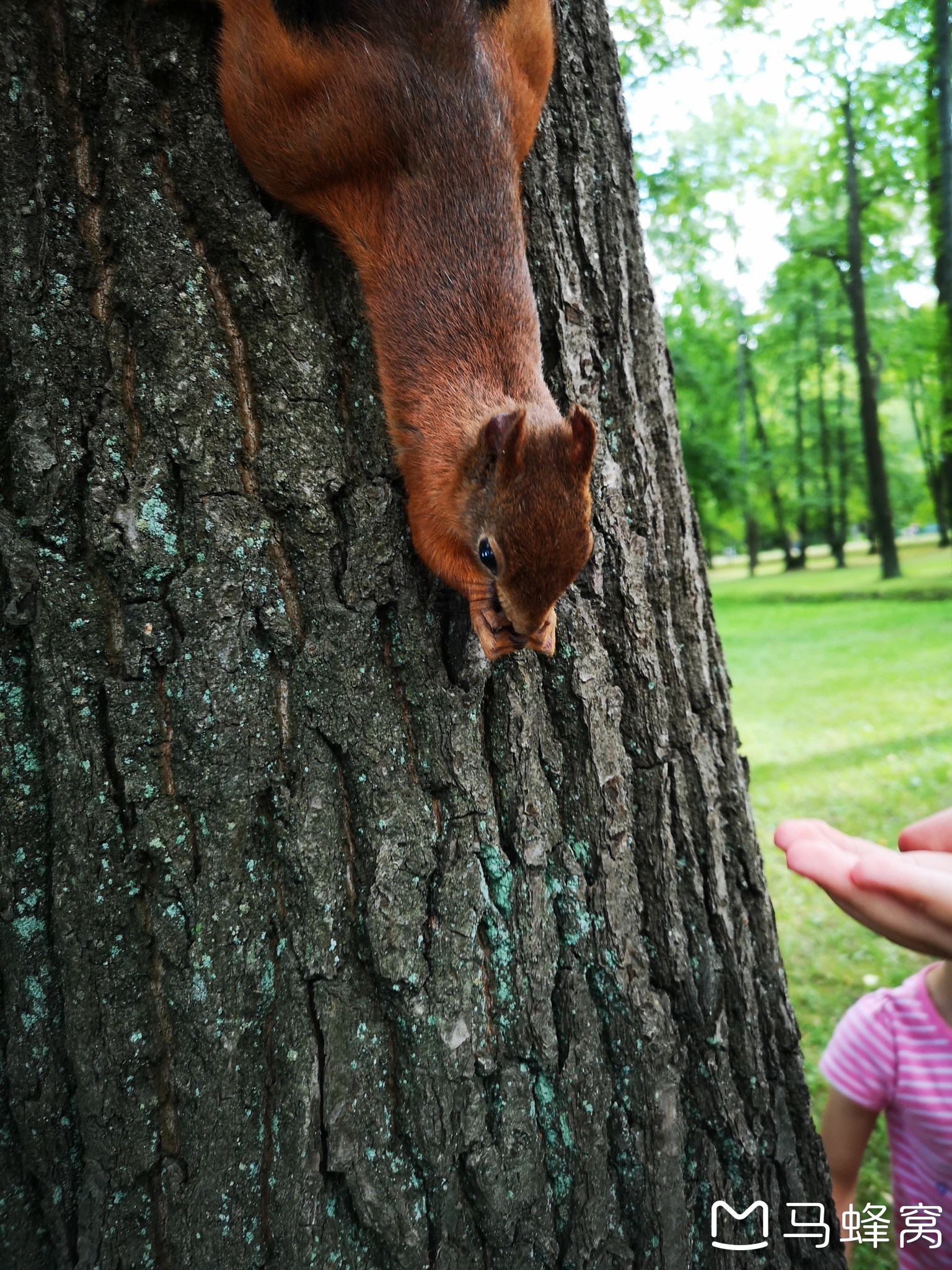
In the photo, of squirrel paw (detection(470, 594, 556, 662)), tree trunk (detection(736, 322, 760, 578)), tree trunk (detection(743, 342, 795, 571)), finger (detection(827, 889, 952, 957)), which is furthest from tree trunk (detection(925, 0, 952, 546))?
squirrel paw (detection(470, 594, 556, 662))

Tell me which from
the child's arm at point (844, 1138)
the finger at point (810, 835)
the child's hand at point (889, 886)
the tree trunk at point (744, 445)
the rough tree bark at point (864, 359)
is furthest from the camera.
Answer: the tree trunk at point (744, 445)

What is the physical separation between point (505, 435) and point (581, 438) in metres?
0.13

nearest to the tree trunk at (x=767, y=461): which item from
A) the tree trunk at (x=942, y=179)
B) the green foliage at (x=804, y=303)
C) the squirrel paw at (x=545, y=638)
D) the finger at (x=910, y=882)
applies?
the green foliage at (x=804, y=303)

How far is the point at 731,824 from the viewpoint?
174 centimetres

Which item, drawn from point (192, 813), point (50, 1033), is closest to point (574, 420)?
point (192, 813)

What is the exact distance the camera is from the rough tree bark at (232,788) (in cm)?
125

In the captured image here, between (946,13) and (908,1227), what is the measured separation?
1147cm

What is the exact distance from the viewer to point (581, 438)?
1.28 meters

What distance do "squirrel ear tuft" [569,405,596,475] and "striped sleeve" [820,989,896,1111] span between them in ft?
6.26

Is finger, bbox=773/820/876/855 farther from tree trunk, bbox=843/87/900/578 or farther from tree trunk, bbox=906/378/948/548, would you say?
tree trunk, bbox=906/378/948/548

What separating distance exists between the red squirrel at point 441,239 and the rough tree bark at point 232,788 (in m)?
0.06

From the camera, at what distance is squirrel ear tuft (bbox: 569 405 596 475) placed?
4.17 ft

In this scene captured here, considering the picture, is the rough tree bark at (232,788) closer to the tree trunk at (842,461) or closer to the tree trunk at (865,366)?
the tree trunk at (865,366)

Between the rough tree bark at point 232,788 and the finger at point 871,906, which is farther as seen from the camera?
the finger at point 871,906
